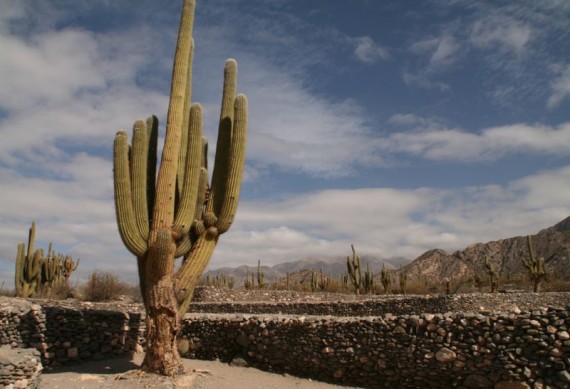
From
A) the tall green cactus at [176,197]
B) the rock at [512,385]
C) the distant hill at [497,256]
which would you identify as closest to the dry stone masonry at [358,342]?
the rock at [512,385]

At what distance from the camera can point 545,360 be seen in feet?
22.1

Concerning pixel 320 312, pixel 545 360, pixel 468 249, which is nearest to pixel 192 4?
pixel 545 360

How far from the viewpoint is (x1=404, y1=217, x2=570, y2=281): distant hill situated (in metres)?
42.3

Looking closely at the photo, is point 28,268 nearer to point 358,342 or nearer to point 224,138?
point 224,138

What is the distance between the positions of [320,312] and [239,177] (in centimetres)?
936

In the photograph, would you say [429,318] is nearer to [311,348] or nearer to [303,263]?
[311,348]

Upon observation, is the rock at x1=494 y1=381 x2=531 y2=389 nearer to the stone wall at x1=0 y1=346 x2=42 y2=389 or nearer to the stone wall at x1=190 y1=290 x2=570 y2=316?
the stone wall at x1=0 y1=346 x2=42 y2=389

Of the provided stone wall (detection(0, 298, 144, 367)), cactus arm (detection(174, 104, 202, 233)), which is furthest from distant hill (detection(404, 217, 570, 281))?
cactus arm (detection(174, 104, 202, 233))

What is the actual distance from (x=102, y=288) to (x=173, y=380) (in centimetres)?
1388

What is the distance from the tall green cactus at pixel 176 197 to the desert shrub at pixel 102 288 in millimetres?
12761

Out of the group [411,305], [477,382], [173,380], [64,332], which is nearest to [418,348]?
[477,382]

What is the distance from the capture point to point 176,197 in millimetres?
9281

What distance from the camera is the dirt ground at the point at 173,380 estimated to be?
306 inches

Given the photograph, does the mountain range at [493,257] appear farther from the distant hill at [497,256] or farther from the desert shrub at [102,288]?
the desert shrub at [102,288]
